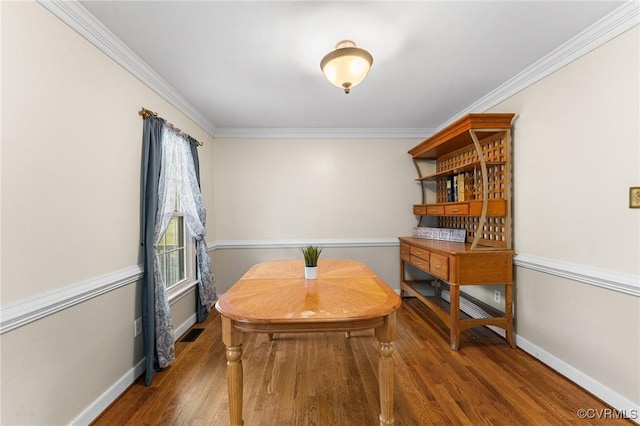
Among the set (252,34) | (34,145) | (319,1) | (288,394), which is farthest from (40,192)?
(288,394)

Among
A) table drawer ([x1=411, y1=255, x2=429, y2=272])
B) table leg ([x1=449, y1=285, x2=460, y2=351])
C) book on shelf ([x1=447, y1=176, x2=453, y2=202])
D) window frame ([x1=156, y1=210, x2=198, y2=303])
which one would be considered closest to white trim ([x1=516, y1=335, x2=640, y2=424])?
table leg ([x1=449, y1=285, x2=460, y2=351])

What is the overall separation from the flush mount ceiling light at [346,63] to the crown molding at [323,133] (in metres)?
1.90

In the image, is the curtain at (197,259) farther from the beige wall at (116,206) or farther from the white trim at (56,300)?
the white trim at (56,300)

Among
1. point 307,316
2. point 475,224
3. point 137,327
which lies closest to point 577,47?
point 475,224

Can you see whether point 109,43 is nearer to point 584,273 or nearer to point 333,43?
point 333,43

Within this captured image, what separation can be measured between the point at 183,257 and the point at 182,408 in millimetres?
1620

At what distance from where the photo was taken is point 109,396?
1.71 metres

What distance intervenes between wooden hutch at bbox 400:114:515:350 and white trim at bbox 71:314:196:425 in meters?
2.57

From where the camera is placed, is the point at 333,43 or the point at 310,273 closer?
the point at 333,43

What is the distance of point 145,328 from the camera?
6.48ft

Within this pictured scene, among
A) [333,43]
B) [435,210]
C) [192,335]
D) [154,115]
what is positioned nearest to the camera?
[333,43]

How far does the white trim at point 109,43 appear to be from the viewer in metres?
1.41

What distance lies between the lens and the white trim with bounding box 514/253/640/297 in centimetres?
156

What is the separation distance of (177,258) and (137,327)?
99 centimetres
